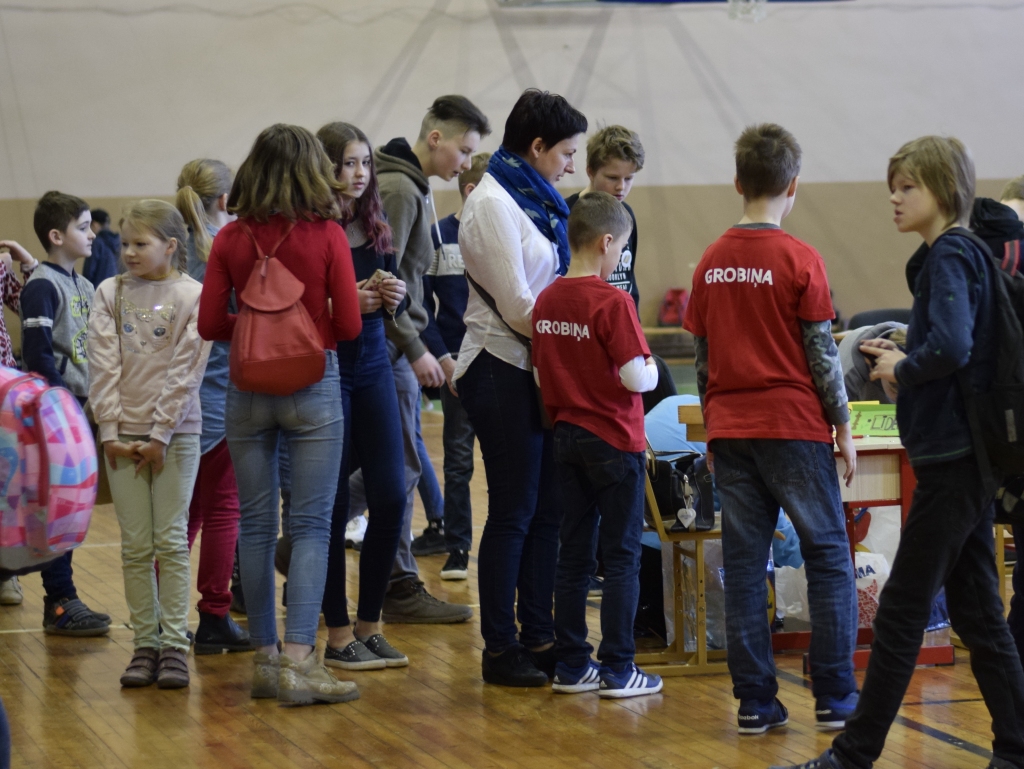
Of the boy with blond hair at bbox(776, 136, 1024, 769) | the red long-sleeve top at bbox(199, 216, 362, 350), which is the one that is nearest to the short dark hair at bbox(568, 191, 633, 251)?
the red long-sleeve top at bbox(199, 216, 362, 350)

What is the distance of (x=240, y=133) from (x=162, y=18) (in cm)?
107

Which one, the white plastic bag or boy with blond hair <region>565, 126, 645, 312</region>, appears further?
boy with blond hair <region>565, 126, 645, 312</region>

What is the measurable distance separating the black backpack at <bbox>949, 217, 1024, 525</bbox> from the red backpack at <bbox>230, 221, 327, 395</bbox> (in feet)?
4.89

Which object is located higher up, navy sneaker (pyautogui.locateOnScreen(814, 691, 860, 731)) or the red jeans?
the red jeans

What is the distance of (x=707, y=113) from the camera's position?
11.0 meters

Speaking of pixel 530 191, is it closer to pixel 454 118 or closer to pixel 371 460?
pixel 454 118

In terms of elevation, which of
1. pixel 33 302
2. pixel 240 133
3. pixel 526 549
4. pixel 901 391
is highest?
pixel 240 133

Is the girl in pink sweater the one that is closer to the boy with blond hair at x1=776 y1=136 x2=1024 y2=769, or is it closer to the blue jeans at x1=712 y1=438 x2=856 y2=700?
the blue jeans at x1=712 y1=438 x2=856 y2=700

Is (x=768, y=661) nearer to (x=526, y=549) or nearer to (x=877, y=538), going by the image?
(x=526, y=549)

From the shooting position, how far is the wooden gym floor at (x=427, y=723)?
9.04ft

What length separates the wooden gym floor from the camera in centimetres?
275

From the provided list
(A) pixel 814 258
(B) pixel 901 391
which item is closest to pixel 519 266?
(A) pixel 814 258

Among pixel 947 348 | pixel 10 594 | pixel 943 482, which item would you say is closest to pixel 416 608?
pixel 10 594

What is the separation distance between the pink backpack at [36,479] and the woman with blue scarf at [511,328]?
4.25 feet
